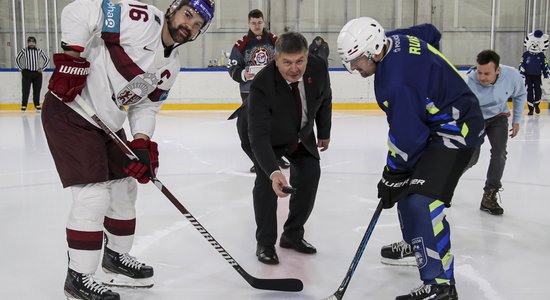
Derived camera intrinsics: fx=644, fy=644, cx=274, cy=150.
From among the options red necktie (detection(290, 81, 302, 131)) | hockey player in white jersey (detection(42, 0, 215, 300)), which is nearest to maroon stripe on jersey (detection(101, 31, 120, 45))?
hockey player in white jersey (detection(42, 0, 215, 300))

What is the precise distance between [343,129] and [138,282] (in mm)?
5941

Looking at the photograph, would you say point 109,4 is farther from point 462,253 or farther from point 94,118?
point 462,253

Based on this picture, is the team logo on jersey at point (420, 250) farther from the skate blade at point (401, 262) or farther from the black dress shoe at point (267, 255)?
the black dress shoe at point (267, 255)

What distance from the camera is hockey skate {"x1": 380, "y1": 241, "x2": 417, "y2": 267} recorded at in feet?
9.41

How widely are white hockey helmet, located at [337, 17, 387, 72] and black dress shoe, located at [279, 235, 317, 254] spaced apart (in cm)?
111

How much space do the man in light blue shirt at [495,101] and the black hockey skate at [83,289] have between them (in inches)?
86.7

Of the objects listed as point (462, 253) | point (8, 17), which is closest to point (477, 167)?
point (462, 253)

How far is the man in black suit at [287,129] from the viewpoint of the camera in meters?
2.75

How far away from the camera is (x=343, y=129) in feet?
27.2

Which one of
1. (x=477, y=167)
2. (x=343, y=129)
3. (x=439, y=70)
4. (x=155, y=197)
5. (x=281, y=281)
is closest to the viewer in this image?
(x=439, y=70)

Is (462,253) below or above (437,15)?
below

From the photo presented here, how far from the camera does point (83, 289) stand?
2.33m

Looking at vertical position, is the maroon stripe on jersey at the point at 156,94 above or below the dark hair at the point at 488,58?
below

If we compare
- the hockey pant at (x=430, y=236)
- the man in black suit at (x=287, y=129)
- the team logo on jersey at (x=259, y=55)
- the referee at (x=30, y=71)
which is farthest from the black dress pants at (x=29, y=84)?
the hockey pant at (x=430, y=236)
